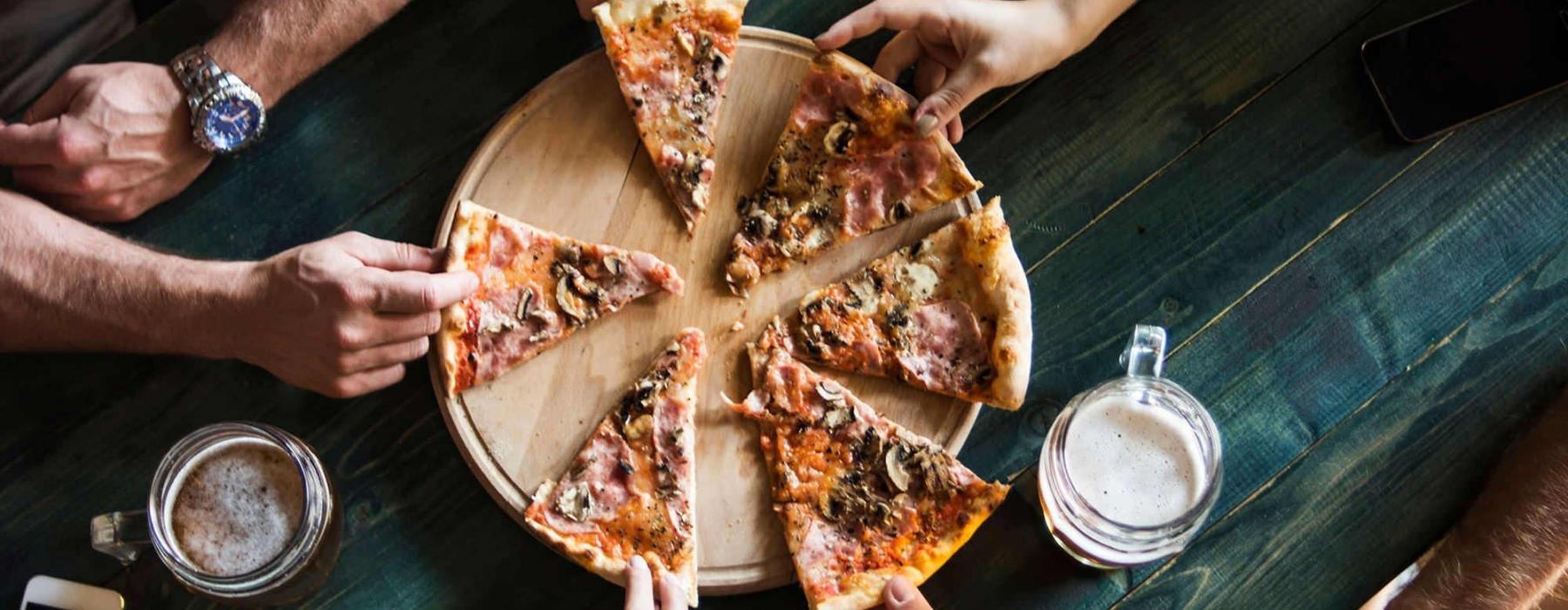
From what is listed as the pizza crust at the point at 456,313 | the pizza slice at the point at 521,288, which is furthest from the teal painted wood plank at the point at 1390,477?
the pizza crust at the point at 456,313

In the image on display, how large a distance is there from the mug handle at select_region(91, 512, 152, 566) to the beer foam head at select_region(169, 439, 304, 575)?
9 centimetres

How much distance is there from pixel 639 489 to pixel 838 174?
84 centimetres

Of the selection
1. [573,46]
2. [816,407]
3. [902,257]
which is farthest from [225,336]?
[902,257]

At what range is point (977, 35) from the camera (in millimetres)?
2619

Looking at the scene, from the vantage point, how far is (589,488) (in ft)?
8.69

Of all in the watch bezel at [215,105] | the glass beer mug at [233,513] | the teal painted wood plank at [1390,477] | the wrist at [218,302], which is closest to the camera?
the glass beer mug at [233,513]

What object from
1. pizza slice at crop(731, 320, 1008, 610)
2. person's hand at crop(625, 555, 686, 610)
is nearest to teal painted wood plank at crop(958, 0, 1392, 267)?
pizza slice at crop(731, 320, 1008, 610)

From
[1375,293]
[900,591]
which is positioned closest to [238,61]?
[900,591]

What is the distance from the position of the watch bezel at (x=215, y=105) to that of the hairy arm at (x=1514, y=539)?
9.05 ft

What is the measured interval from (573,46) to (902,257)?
36.0 inches

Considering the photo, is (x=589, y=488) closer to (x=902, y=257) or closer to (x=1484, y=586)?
(x=902, y=257)

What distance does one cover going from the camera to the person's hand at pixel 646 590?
2547 mm

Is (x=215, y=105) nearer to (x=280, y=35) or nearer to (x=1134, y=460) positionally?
(x=280, y=35)

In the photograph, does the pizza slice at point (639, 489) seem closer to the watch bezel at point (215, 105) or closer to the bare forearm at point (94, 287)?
the bare forearm at point (94, 287)
